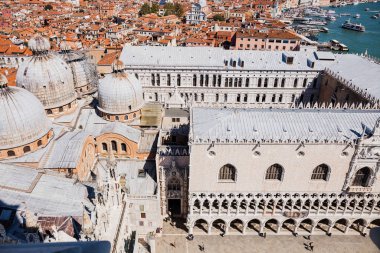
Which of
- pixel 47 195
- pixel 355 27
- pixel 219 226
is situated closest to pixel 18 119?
pixel 47 195

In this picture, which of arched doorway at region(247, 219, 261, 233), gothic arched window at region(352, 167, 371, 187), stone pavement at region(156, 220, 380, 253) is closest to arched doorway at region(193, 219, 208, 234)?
stone pavement at region(156, 220, 380, 253)

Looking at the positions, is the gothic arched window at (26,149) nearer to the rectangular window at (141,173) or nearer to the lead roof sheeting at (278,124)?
the rectangular window at (141,173)

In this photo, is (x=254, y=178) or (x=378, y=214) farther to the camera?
(x=378, y=214)

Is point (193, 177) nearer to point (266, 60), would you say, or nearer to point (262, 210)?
point (262, 210)

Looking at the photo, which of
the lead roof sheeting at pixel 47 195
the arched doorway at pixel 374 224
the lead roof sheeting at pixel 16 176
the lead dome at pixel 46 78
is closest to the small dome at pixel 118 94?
the lead dome at pixel 46 78

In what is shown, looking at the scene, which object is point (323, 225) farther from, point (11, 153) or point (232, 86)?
point (11, 153)

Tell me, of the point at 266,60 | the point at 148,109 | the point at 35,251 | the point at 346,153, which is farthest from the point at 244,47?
the point at 35,251
